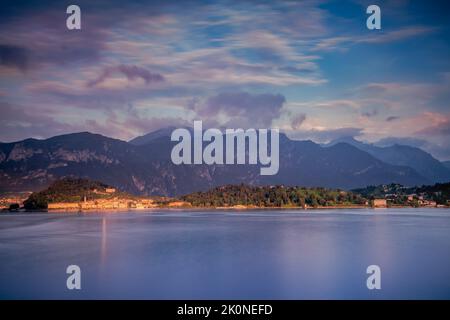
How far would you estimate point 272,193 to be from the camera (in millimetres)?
138375

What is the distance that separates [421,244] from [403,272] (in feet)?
40.6

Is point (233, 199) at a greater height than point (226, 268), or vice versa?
point (233, 199)

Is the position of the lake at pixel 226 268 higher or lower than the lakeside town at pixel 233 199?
lower

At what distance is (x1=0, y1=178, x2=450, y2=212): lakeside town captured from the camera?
132 metres

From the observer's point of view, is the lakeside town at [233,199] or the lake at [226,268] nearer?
the lake at [226,268]

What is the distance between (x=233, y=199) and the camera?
14200 cm

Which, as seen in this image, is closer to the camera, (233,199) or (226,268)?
(226,268)

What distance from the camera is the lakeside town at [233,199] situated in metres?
132

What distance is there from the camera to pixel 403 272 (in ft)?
74.5
